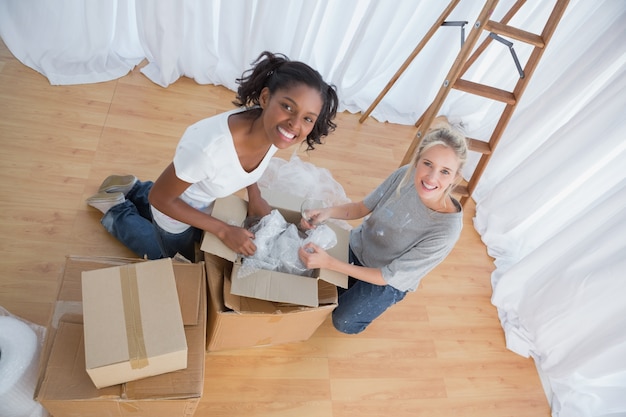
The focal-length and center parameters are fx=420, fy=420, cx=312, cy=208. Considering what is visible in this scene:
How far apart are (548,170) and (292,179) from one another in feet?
4.00

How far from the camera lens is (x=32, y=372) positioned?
3.62 feet

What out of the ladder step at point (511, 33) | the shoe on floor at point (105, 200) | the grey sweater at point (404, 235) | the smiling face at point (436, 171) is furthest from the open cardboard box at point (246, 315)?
the ladder step at point (511, 33)

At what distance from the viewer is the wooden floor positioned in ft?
4.95

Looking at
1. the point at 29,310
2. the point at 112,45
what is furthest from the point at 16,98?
the point at 29,310

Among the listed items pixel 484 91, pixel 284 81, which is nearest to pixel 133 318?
pixel 284 81

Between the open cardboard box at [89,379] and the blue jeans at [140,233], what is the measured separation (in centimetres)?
28

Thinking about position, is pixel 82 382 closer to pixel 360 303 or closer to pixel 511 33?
pixel 360 303

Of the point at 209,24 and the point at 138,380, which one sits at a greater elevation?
the point at 209,24

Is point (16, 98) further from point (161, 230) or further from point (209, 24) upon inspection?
point (161, 230)

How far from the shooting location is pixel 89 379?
100 centimetres

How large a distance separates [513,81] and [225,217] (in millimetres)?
1879

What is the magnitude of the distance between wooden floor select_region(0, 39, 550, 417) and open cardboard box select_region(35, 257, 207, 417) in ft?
1.24

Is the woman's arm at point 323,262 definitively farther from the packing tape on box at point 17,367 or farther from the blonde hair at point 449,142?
the packing tape on box at point 17,367

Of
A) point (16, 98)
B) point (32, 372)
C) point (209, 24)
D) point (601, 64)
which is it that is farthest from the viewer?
point (209, 24)
